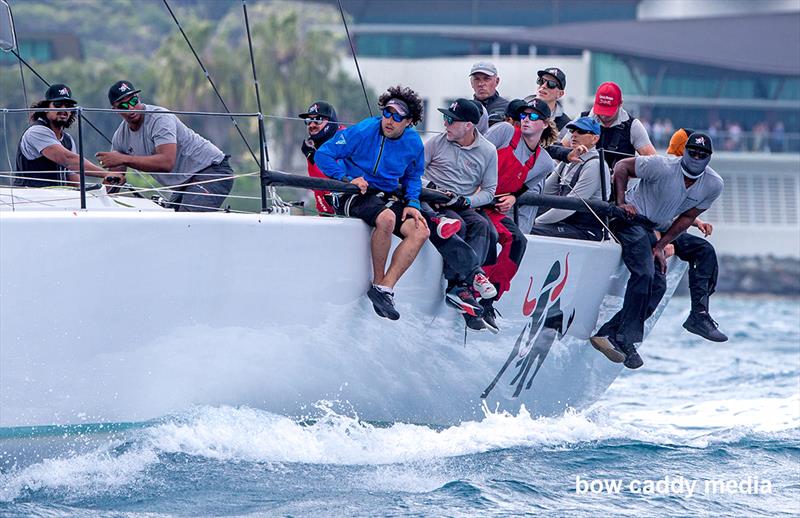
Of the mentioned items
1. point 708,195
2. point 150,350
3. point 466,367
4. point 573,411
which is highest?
point 708,195

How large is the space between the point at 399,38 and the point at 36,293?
3999cm

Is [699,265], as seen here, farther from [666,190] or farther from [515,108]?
[515,108]

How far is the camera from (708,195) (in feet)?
26.8

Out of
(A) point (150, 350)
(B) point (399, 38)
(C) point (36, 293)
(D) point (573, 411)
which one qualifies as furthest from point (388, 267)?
(B) point (399, 38)

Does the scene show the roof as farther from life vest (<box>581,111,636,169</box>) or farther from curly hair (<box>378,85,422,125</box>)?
curly hair (<box>378,85,422,125</box>)

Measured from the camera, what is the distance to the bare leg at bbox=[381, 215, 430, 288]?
684 centimetres

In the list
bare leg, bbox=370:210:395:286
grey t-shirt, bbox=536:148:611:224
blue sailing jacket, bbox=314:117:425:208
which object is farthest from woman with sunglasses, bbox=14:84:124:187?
grey t-shirt, bbox=536:148:611:224

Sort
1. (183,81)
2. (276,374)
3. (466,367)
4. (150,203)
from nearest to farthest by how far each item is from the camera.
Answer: (276,374) < (150,203) < (466,367) < (183,81)

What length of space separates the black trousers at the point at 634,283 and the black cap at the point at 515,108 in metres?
1.17

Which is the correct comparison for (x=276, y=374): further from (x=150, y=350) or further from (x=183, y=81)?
(x=183, y=81)

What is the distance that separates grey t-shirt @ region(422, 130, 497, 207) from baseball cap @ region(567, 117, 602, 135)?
3.41 feet

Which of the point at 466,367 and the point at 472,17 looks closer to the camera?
the point at 466,367

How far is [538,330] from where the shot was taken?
27.7 ft

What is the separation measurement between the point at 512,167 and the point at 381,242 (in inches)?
49.6
